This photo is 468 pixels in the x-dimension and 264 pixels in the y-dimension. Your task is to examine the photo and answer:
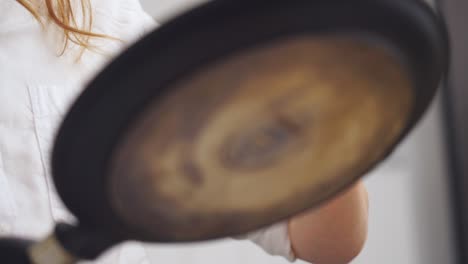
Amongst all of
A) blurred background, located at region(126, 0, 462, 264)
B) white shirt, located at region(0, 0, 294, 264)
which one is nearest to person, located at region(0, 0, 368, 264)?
white shirt, located at region(0, 0, 294, 264)

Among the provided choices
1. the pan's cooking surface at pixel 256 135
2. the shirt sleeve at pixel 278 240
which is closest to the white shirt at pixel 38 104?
→ the shirt sleeve at pixel 278 240

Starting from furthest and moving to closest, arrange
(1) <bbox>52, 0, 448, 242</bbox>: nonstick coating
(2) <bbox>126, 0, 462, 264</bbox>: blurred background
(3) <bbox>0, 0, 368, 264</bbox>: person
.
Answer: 1. (2) <bbox>126, 0, 462, 264</bbox>: blurred background
2. (3) <bbox>0, 0, 368, 264</bbox>: person
3. (1) <bbox>52, 0, 448, 242</bbox>: nonstick coating

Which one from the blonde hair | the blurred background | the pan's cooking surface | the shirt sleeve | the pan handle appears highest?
the pan's cooking surface

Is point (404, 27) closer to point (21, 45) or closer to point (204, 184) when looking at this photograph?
point (204, 184)

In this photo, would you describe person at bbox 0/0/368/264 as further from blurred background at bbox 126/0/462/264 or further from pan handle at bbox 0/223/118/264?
blurred background at bbox 126/0/462/264

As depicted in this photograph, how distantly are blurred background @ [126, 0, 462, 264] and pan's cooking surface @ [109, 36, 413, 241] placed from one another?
70 cm

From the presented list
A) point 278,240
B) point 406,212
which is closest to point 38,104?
point 278,240

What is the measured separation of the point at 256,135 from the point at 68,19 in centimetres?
40

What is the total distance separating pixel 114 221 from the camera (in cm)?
21

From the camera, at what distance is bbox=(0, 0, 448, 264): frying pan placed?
18 centimetres

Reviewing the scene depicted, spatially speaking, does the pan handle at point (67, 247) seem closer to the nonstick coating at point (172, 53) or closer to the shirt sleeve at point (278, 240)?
the nonstick coating at point (172, 53)

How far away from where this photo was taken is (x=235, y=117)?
0.19 m

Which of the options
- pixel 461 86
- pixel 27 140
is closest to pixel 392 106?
pixel 27 140

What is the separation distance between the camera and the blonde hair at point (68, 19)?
1.73 ft
